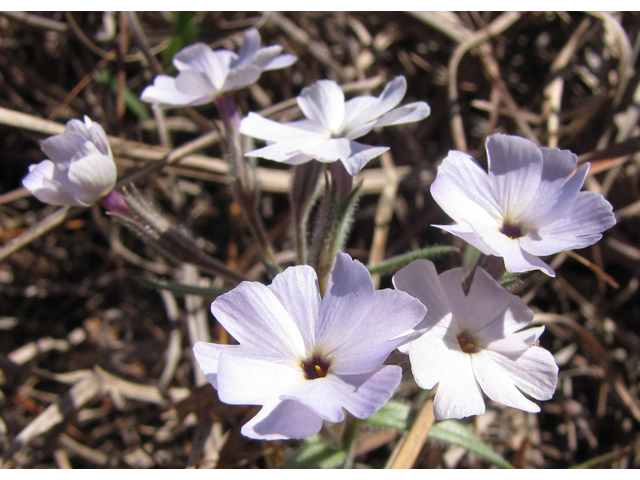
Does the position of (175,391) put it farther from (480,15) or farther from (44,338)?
(480,15)

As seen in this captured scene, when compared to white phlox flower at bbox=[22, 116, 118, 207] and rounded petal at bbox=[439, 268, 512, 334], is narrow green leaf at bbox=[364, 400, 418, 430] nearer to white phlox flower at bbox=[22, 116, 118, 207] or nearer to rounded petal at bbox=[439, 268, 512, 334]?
rounded petal at bbox=[439, 268, 512, 334]

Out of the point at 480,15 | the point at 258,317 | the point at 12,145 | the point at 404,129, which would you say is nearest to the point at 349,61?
the point at 404,129

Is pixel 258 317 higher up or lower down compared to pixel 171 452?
higher up

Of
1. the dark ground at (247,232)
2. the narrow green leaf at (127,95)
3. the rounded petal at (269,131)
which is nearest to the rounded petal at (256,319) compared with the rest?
the rounded petal at (269,131)

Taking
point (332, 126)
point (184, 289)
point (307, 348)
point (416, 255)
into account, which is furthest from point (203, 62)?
point (307, 348)

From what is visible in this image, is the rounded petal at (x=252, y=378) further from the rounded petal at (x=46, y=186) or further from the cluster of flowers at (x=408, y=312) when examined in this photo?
the rounded petal at (x=46, y=186)

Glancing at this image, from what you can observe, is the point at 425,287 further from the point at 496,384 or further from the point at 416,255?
the point at 416,255

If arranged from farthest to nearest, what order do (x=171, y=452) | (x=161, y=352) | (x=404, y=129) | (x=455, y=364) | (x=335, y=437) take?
(x=404, y=129) → (x=161, y=352) → (x=171, y=452) → (x=335, y=437) → (x=455, y=364)
